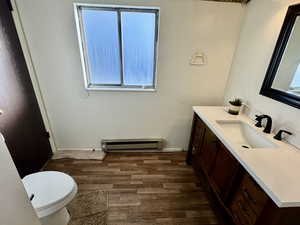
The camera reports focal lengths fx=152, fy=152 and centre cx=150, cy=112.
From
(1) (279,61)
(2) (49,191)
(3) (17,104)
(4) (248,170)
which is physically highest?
(1) (279,61)

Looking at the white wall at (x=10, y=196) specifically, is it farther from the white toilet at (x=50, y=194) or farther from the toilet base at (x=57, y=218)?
the toilet base at (x=57, y=218)

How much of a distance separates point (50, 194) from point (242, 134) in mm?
1840

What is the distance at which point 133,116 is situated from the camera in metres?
2.17

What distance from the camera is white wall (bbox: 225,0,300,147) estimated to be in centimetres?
129

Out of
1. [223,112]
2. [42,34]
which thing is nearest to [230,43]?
[223,112]

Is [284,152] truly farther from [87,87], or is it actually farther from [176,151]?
[87,87]

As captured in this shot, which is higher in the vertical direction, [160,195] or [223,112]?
[223,112]

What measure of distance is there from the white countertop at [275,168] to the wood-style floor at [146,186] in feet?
2.79

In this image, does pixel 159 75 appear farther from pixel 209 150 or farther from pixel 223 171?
pixel 223 171

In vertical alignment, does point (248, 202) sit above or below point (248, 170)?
below

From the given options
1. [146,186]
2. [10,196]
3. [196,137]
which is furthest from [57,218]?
[196,137]

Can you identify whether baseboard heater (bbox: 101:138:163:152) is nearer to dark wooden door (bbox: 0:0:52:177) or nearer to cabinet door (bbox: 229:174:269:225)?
dark wooden door (bbox: 0:0:52:177)

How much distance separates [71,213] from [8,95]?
1.30 metres

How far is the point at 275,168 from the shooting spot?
963mm
